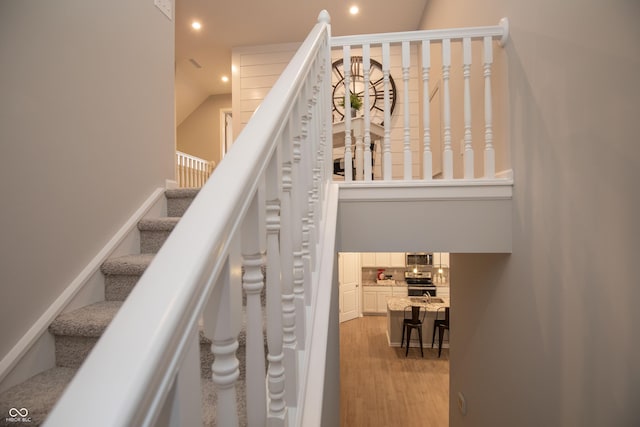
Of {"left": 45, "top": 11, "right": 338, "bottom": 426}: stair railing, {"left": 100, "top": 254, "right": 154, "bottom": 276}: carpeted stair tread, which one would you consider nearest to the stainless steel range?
{"left": 100, "top": 254, "right": 154, "bottom": 276}: carpeted stair tread

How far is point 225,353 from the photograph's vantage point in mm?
470

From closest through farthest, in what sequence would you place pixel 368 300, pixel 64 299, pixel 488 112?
pixel 64 299 → pixel 488 112 → pixel 368 300

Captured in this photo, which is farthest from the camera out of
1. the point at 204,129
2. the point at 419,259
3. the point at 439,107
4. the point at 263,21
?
the point at 419,259

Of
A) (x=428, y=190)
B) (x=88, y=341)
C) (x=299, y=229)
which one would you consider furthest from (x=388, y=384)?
(x=299, y=229)

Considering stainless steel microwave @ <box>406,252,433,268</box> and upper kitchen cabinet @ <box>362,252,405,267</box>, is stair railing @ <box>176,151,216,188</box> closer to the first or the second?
upper kitchen cabinet @ <box>362,252,405,267</box>

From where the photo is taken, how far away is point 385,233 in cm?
201

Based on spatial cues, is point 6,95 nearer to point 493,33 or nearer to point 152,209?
point 152,209

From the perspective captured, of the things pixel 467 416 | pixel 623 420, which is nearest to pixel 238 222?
pixel 623 420

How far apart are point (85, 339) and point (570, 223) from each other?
207 cm

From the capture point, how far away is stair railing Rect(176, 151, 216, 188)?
4.48 m

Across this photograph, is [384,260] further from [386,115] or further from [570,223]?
[570,223]

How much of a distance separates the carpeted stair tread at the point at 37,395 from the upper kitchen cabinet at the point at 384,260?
762 centimetres

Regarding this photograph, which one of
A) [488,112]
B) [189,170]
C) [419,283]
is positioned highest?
[189,170]

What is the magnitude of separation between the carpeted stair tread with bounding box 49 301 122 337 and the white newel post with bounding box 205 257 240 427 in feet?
3.93
